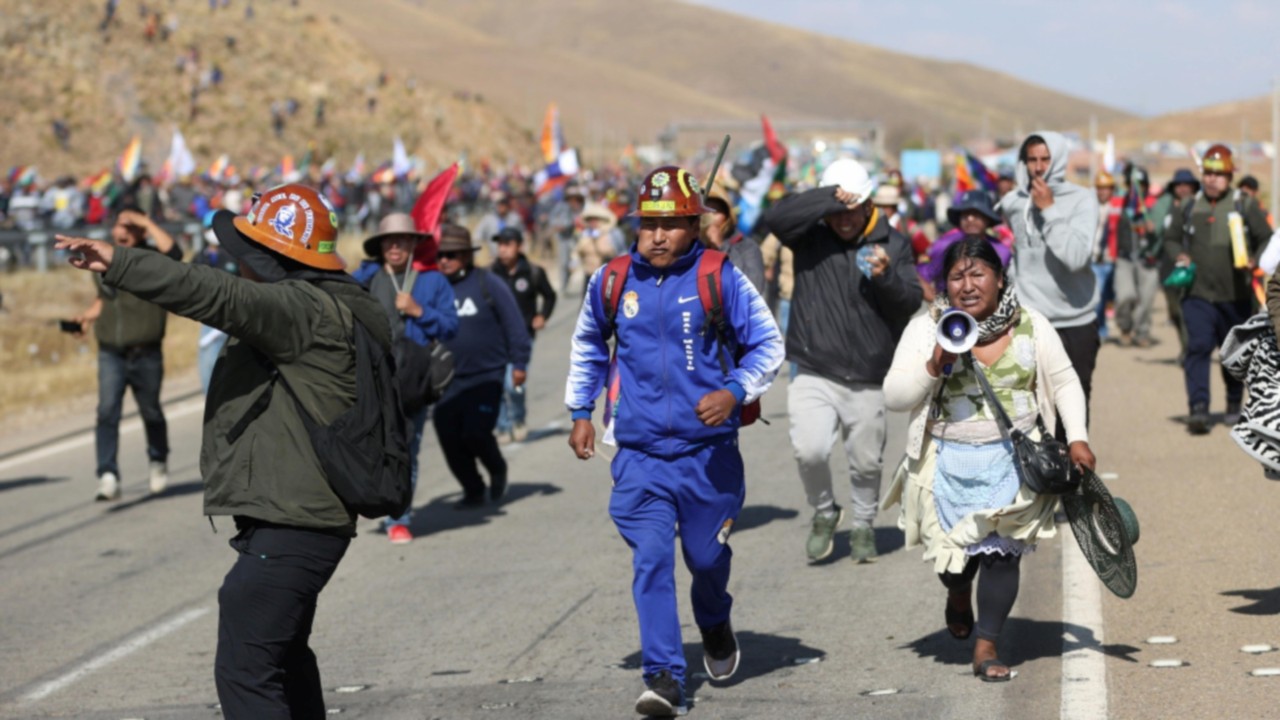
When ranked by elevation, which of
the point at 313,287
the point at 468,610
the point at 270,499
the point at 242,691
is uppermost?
the point at 313,287

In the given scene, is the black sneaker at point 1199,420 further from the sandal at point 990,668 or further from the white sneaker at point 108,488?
the white sneaker at point 108,488

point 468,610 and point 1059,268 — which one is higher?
point 1059,268

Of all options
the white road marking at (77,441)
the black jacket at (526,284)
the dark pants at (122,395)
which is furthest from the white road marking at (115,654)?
the black jacket at (526,284)

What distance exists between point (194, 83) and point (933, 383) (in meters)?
76.9

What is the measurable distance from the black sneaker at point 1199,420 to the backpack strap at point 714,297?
7.50m

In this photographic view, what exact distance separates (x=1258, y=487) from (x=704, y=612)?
17.1 ft

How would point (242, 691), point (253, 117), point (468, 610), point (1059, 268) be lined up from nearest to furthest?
point (242, 691)
point (468, 610)
point (1059, 268)
point (253, 117)

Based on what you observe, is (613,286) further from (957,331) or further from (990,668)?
(990,668)

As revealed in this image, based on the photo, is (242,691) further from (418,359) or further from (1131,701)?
(418,359)

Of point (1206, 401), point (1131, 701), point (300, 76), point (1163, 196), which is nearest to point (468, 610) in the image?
point (1131, 701)

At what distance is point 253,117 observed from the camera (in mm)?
80750

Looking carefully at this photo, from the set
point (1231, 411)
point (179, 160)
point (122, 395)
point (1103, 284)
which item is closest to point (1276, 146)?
point (1103, 284)

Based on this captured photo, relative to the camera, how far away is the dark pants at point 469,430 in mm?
11992

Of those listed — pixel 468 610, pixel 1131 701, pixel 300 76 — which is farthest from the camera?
pixel 300 76
